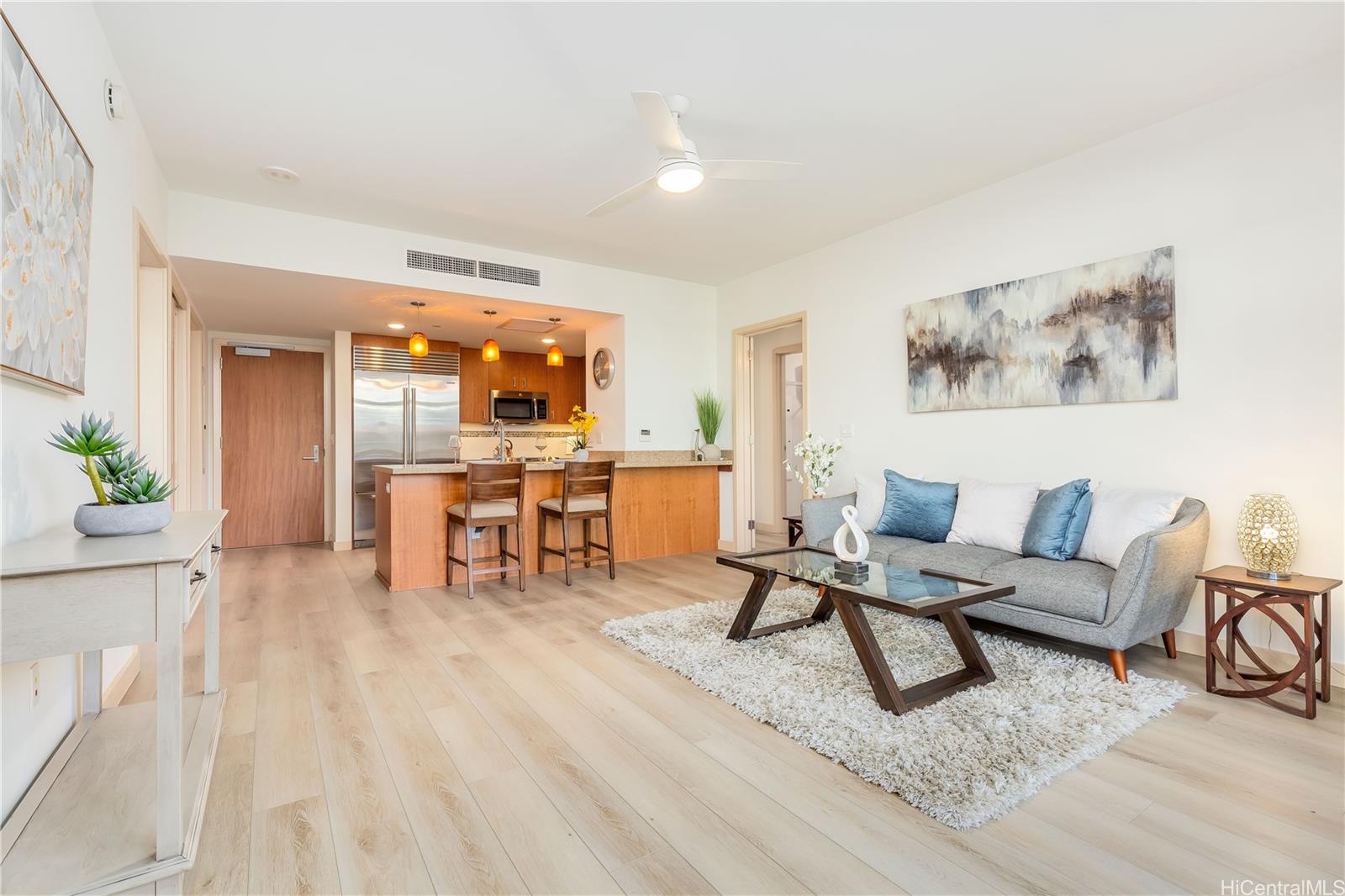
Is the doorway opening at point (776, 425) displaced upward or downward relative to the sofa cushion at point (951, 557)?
upward

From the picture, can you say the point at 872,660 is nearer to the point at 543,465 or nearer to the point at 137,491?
the point at 137,491

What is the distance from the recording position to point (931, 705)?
2.38 m

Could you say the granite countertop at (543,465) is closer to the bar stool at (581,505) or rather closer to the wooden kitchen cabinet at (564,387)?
the bar stool at (581,505)

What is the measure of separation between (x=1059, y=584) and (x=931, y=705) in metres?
0.91

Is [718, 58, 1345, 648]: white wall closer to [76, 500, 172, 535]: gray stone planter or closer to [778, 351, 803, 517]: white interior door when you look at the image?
[778, 351, 803, 517]: white interior door

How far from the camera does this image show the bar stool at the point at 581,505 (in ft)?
15.4

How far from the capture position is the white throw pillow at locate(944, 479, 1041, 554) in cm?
341

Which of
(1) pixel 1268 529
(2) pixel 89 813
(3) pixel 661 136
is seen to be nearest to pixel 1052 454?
(1) pixel 1268 529

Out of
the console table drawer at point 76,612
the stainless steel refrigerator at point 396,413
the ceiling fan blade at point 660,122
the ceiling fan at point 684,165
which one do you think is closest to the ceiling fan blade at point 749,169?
the ceiling fan at point 684,165

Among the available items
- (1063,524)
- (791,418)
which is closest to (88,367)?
(1063,524)

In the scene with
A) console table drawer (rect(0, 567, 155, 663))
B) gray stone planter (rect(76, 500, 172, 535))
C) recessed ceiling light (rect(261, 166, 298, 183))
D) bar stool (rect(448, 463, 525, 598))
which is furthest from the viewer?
bar stool (rect(448, 463, 525, 598))

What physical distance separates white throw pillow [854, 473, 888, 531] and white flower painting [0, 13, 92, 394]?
3.78m

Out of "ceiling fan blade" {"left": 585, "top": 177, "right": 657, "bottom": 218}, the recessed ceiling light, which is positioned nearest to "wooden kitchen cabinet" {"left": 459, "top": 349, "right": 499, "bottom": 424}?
the recessed ceiling light

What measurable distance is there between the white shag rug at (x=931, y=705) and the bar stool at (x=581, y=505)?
1.41 metres
